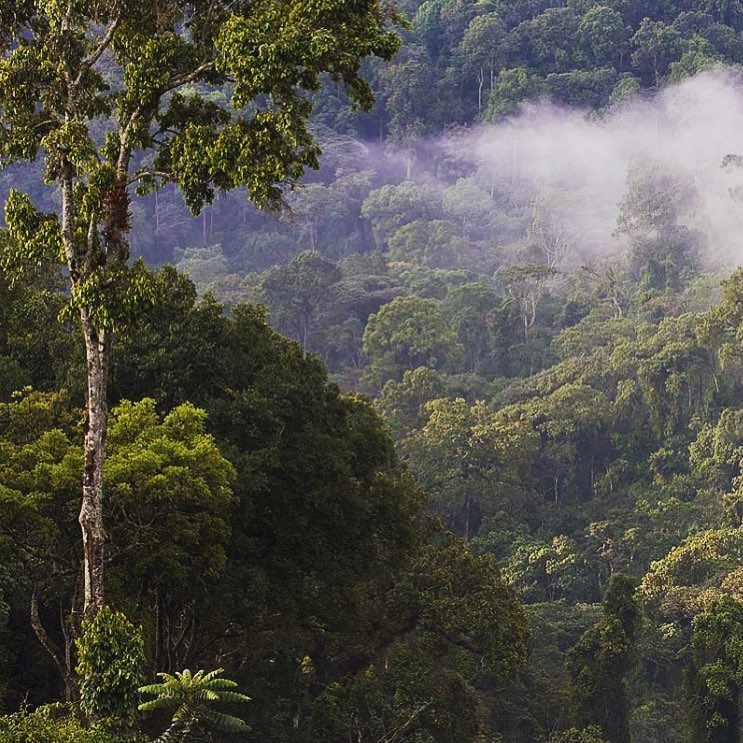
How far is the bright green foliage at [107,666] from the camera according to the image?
447 inches

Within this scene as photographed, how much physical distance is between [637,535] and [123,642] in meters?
33.7

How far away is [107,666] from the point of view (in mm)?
11438

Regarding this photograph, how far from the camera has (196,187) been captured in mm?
12828

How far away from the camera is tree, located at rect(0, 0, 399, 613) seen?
474 inches

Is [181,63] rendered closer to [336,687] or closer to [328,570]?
[328,570]

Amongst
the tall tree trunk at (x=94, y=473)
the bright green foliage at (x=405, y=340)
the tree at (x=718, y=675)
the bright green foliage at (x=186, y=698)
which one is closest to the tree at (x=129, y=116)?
the tall tree trunk at (x=94, y=473)

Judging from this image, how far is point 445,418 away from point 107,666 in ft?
119

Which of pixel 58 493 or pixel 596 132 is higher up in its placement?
pixel 596 132

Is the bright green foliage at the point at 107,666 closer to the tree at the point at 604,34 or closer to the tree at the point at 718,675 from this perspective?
the tree at the point at 718,675

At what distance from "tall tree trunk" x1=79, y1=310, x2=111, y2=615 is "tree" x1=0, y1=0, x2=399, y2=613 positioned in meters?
0.01

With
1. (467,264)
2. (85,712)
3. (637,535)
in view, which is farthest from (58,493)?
(467,264)

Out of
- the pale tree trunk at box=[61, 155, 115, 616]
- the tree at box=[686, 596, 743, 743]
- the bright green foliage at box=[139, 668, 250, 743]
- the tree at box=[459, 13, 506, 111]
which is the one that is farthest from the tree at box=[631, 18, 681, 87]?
the bright green foliage at box=[139, 668, 250, 743]

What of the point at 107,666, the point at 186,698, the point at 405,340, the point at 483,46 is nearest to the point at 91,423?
the point at 107,666

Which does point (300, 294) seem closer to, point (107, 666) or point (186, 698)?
point (186, 698)
